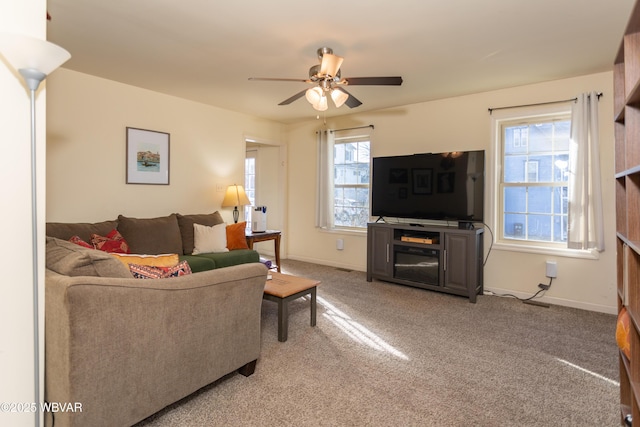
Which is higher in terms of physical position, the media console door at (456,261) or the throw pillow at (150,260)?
the throw pillow at (150,260)

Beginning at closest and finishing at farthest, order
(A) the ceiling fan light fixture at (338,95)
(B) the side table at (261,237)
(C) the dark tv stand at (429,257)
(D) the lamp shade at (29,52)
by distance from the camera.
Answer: (D) the lamp shade at (29,52) → (A) the ceiling fan light fixture at (338,95) → (C) the dark tv stand at (429,257) → (B) the side table at (261,237)

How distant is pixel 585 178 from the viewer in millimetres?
3404

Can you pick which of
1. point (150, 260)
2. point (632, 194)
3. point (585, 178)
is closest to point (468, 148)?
point (585, 178)

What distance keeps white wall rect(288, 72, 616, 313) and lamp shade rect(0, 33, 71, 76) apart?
162 inches

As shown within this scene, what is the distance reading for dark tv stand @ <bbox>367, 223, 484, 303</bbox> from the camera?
12.4 ft

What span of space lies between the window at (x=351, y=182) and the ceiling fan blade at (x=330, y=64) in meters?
2.60

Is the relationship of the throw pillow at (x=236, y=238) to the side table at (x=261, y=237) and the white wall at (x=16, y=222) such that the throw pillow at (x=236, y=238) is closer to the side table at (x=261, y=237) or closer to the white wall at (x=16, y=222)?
the side table at (x=261, y=237)

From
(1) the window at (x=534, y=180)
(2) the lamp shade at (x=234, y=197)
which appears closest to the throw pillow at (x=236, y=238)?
(2) the lamp shade at (x=234, y=197)

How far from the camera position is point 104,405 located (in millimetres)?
1441

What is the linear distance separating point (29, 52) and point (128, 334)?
1.19m

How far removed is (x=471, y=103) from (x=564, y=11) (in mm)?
1856

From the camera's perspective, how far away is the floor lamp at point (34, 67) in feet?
3.93

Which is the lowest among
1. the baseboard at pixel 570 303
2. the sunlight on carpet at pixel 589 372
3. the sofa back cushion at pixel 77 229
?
the sunlight on carpet at pixel 589 372

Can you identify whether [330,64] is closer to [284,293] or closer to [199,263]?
[284,293]
